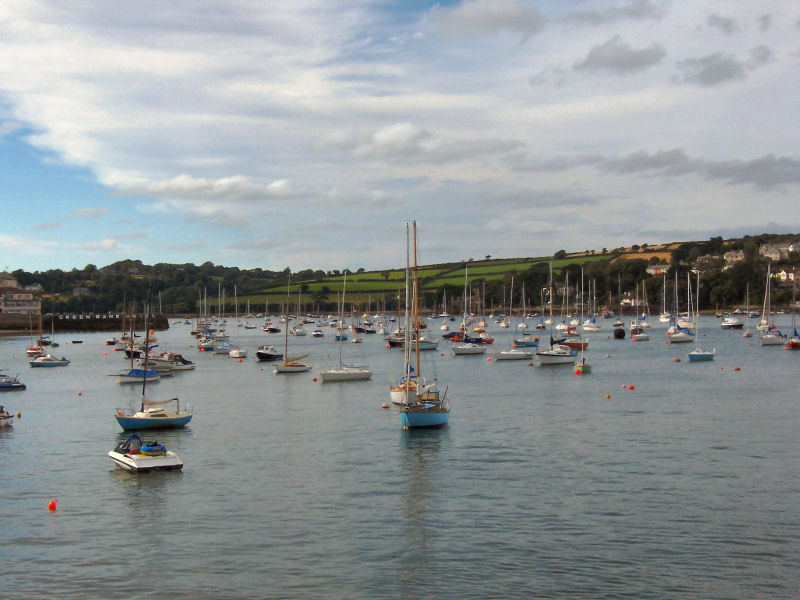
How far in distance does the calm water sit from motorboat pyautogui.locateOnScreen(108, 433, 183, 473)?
0.46 metres

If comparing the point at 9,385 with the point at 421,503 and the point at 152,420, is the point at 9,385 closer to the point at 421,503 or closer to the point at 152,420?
the point at 152,420

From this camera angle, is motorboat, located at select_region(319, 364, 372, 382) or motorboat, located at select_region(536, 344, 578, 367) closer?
motorboat, located at select_region(319, 364, 372, 382)

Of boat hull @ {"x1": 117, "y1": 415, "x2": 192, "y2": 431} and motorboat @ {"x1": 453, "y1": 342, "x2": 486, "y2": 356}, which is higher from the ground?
motorboat @ {"x1": 453, "y1": 342, "x2": 486, "y2": 356}

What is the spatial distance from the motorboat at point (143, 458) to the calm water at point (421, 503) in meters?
0.46

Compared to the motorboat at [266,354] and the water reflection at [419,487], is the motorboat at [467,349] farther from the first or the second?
the water reflection at [419,487]

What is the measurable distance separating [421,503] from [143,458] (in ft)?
40.0

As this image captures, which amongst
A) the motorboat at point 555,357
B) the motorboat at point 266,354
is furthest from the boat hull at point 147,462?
the motorboat at point 266,354

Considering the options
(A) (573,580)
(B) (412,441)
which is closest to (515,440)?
(B) (412,441)

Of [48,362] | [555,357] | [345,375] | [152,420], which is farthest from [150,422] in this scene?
[48,362]

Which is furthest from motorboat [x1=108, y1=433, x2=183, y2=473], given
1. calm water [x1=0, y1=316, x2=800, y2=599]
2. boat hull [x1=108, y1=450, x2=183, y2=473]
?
calm water [x1=0, y1=316, x2=800, y2=599]

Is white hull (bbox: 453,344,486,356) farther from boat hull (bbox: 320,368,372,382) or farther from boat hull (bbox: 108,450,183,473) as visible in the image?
boat hull (bbox: 108,450,183,473)

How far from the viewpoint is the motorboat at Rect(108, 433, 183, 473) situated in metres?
33.7

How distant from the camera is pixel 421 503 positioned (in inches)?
1138

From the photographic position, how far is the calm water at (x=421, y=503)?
2189cm
